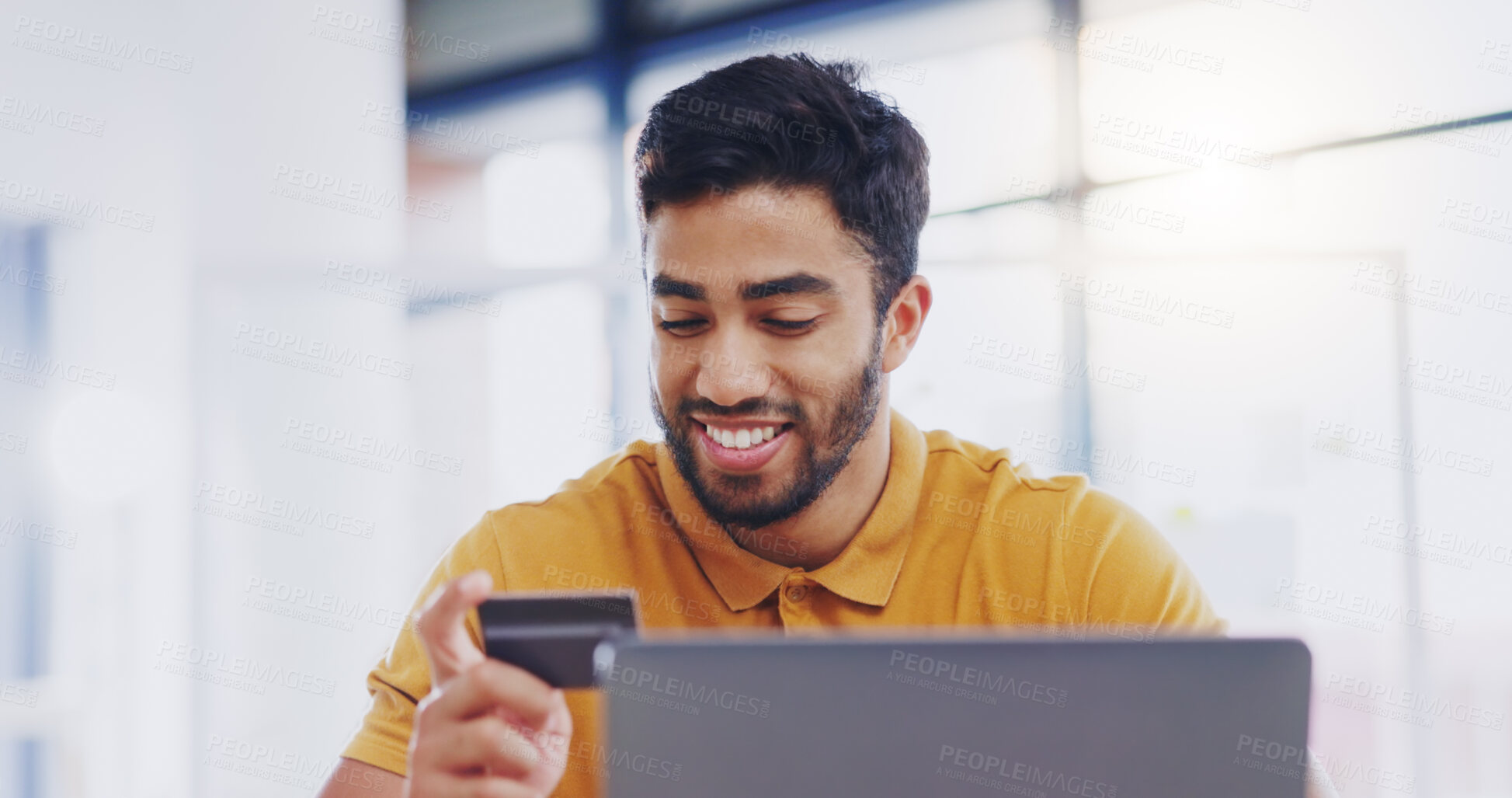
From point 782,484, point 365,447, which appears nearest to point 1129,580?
point 782,484

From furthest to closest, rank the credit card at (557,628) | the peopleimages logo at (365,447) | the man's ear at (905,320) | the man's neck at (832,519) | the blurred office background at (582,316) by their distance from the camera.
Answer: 1. the peopleimages logo at (365,447)
2. the blurred office background at (582,316)
3. the man's ear at (905,320)
4. the man's neck at (832,519)
5. the credit card at (557,628)

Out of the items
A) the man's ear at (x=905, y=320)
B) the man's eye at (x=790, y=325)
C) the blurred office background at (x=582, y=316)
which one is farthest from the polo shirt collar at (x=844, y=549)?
the blurred office background at (x=582, y=316)

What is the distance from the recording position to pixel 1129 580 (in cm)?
126

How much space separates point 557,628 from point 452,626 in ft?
0.41

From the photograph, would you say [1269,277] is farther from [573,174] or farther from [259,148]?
[259,148]

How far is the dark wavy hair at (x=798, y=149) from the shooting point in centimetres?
131

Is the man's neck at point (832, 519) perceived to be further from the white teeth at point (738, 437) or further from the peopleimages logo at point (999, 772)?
the peopleimages logo at point (999, 772)

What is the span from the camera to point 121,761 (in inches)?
133

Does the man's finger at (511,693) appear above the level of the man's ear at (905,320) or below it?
below

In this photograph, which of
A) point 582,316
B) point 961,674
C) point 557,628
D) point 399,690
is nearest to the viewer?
point 961,674

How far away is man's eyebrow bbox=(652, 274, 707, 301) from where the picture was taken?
125cm

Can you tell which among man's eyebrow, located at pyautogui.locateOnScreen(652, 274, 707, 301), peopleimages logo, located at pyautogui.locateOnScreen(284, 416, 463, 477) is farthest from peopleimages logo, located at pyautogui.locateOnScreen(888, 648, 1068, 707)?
peopleimages logo, located at pyautogui.locateOnScreen(284, 416, 463, 477)

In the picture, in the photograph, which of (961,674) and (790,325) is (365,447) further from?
(961,674)

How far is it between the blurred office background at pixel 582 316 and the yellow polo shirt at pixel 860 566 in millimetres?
1741
